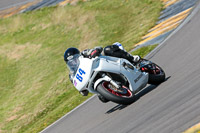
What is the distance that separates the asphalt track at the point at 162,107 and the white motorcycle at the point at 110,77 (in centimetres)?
27

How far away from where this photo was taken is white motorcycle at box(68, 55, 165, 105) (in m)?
8.06

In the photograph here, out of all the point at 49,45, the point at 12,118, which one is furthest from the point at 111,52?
the point at 49,45

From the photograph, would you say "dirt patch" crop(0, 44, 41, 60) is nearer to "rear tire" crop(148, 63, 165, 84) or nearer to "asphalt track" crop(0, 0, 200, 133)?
"asphalt track" crop(0, 0, 200, 133)

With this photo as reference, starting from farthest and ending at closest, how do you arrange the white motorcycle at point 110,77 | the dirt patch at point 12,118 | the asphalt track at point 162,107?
1. the dirt patch at point 12,118
2. the white motorcycle at point 110,77
3. the asphalt track at point 162,107

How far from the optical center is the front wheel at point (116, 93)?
25.8 feet

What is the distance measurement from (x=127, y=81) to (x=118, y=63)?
43 centimetres

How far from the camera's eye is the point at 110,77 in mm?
8445

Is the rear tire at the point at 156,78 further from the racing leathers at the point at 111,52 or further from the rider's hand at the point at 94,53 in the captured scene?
the rider's hand at the point at 94,53

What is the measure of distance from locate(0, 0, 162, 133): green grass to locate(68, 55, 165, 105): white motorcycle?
128 inches

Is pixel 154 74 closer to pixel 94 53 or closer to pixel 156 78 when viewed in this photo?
pixel 156 78

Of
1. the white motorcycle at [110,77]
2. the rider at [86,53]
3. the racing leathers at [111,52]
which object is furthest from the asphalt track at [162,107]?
the rider at [86,53]

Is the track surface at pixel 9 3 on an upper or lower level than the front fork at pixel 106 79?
lower

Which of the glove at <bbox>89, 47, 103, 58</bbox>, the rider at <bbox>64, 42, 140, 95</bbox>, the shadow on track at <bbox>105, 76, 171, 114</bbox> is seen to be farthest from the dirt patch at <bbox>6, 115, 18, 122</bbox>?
the glove at <bbox>89, 47, 103, 58</bbox>

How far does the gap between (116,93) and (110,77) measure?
50 centimetres
